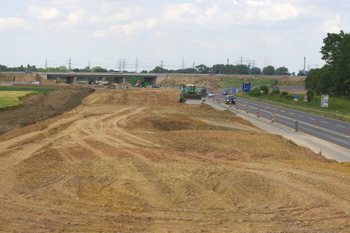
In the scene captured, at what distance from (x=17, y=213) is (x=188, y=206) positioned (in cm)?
480

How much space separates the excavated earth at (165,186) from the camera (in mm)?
11633

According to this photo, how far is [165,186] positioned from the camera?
15.0 meters

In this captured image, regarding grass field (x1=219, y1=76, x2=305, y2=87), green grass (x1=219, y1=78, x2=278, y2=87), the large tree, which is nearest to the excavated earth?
the large tree

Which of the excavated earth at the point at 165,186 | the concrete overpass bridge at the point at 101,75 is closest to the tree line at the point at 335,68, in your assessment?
the excavated earth at the point at 165,186

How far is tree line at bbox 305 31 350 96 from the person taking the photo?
271 feet

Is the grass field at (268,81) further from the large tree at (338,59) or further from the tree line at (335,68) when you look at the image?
the large tree at (338,59)

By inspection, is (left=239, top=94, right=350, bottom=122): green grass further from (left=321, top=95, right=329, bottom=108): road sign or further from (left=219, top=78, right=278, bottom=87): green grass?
(left=219, top=78, right=278, bottom=87): green grass

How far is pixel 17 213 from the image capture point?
12070 millimetres

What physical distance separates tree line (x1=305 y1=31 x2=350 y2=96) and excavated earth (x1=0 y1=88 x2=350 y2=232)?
62376 mm

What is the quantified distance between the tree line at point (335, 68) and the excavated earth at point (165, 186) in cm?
6238

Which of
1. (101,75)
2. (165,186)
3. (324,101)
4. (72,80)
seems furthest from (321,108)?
(72,80)

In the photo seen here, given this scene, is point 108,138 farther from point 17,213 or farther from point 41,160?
point 17,213

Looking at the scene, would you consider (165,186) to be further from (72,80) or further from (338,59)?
(72,80)

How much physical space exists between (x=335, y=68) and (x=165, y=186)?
261ft
